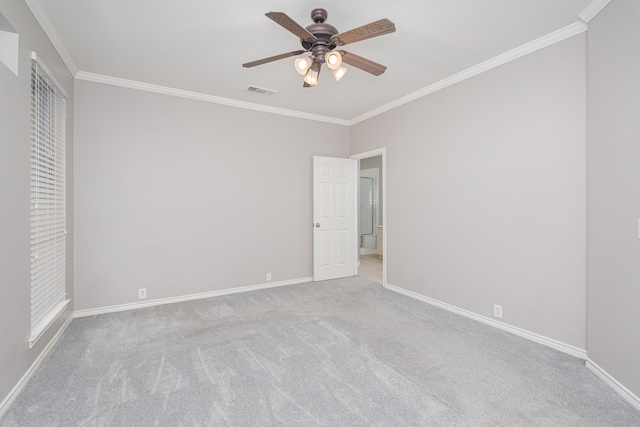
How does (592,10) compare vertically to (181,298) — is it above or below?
above

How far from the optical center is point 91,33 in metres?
2.57

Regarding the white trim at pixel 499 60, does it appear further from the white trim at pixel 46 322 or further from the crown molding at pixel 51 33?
the white trim at pixel 46 322

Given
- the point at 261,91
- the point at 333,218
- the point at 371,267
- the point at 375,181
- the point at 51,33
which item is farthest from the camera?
the point at 375,181

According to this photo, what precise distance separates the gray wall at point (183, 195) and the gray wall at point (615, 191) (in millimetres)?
3430

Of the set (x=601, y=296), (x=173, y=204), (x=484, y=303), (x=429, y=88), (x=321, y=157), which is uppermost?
(x=429, y=88)

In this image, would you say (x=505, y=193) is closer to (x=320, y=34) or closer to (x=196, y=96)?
(x=320, y=34)

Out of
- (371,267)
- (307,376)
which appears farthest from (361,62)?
(371,267)

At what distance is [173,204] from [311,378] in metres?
2.79

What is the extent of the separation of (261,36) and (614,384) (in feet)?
12.0

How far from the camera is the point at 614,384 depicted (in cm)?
199

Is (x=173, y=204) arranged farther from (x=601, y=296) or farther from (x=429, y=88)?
(x=601, y=296)

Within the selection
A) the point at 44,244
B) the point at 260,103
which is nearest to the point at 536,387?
the point at 44,244

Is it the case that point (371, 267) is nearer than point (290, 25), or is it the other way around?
point (290, 25)

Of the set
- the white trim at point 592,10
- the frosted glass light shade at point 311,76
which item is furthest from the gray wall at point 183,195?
the white trim at point 592,10
